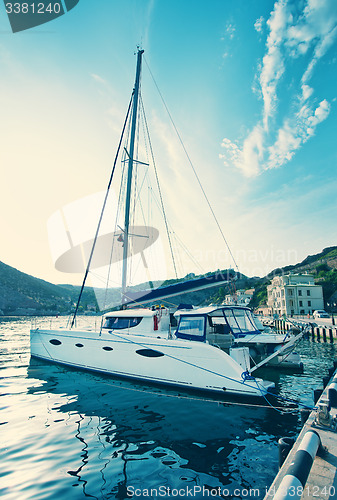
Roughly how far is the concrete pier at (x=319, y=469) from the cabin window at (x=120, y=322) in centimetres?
824

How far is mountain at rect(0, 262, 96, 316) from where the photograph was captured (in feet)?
427

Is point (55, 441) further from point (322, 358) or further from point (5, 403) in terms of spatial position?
point (322, 358)

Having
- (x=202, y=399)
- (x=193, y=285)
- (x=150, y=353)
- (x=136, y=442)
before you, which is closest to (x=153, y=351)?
(x=150, y=353)

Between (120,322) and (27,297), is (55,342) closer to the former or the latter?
(120,322)

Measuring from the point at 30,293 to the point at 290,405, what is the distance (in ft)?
552

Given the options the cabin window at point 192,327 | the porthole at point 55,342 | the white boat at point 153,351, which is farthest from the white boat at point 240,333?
the porthole at point 55,342

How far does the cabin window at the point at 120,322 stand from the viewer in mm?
12547

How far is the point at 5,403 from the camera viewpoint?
31.5 feet

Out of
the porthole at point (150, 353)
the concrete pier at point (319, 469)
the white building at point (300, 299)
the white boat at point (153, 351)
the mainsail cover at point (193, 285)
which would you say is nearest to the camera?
the concrete pier at point (319, 469)

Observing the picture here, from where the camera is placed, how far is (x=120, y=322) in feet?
42.8

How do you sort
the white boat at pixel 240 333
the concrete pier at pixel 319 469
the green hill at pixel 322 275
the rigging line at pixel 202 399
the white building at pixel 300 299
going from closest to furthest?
the concrete pier at pixel 319 469, the rigging line at pixel 202 399, the white boat at pixel 240 333, the white building at pixel 300 299, the green hill at pixel 322 275

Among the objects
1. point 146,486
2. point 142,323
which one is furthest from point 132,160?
point 146,486

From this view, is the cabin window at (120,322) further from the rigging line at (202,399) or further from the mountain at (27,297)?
the mountain at (27,297)

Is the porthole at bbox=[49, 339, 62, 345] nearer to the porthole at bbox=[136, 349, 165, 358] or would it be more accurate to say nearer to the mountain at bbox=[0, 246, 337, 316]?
the porthole at bbox=[136, 349, 165, 358]
